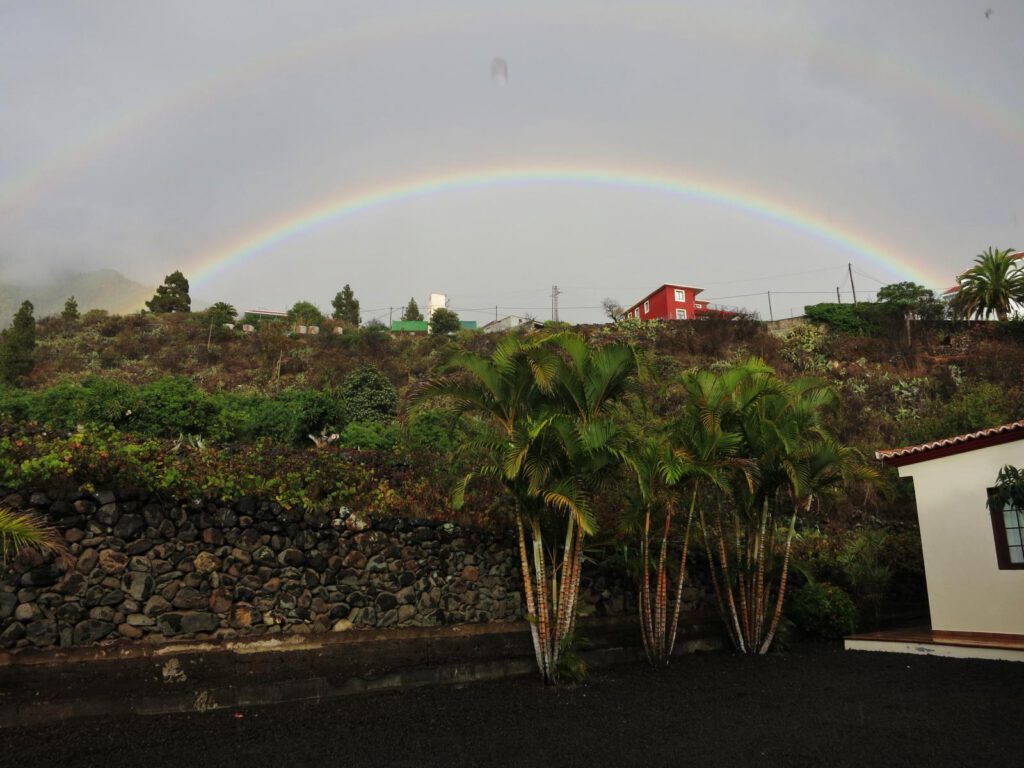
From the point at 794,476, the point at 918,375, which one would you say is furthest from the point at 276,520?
the point at 918,375

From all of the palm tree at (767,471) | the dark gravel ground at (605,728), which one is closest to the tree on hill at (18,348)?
the dark gravel ground at (605,728)

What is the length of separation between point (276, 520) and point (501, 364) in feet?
12.4

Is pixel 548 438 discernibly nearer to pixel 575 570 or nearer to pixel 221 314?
pixel 575 570

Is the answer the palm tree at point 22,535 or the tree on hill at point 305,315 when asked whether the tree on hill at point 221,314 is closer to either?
the tree on hill at point 305,315

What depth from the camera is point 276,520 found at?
9.19m

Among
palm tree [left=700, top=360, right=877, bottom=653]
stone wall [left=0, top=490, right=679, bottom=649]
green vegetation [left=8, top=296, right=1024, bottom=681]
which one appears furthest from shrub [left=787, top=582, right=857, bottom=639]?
stone wall [left=0, top=490, right=679, bottom=649]

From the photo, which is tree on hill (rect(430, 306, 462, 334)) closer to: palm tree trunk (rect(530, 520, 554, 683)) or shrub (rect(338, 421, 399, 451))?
shrub (rect(338, 421, 399, 451))

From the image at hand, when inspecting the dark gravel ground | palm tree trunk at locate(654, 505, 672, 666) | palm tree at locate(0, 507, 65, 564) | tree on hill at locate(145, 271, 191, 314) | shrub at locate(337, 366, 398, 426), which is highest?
tree on hill at locate(145, 271, 191, 314)

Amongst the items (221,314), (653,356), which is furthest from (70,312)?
(653,356)

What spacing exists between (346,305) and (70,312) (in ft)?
74.1

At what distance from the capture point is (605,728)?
7.29m

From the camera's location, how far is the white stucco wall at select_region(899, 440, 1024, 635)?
11.0m

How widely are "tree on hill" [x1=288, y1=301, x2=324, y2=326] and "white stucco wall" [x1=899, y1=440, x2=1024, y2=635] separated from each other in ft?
130

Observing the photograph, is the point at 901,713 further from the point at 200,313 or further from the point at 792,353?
the point at 200,313
